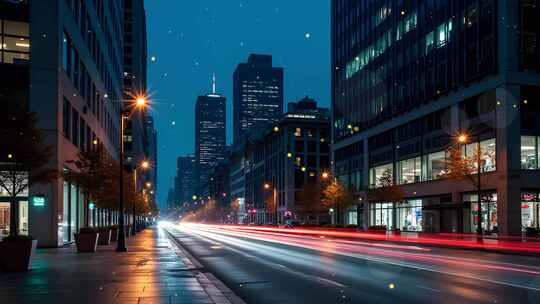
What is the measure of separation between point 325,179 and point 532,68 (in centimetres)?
4910

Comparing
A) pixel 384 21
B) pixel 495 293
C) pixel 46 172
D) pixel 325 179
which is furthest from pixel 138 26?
pixel 495 293

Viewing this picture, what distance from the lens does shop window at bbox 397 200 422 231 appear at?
233 feet

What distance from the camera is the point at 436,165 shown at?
6606 cm

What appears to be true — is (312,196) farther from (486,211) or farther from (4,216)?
(4,216)

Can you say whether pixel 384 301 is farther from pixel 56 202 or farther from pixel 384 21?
pixel 384 21

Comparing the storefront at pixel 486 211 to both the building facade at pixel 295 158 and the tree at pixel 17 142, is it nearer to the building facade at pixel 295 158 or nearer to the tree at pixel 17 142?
the tree at pixel 17 142

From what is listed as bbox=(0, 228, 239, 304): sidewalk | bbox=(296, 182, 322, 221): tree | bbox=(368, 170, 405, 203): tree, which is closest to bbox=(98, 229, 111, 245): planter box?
bbox=(0, 228, 239, 304): sidewalk

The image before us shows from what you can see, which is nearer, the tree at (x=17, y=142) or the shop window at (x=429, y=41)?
the tree at (x=17, y=142)

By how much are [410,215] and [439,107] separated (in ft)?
50.2

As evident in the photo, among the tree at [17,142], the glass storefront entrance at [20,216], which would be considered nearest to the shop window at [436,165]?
the glass storefront entrance at [20,216]

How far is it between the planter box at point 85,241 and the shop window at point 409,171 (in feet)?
149

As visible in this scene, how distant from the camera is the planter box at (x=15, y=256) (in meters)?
20.3

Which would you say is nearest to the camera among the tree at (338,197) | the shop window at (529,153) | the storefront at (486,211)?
the shop window at (529,153)

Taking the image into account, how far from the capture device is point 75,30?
4331 cm
